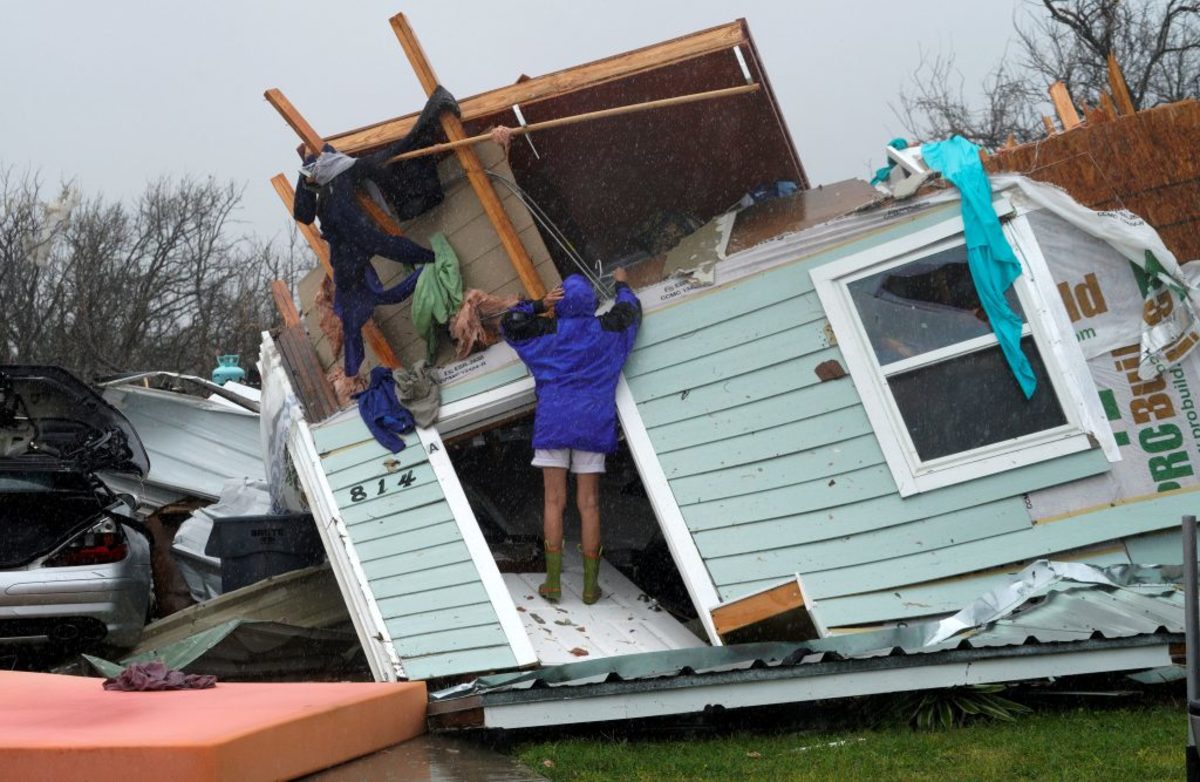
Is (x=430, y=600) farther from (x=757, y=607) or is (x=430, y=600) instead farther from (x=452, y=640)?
Answer: (x=757, y=607)

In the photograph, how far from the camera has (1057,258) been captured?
6344 millimetres

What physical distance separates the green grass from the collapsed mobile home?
0.24 meters

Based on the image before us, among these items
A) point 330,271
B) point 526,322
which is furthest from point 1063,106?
point 330,271

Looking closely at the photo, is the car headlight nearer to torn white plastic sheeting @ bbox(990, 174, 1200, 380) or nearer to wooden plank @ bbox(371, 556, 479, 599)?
wooden plank @ bbox(371, 556, 479, 599)

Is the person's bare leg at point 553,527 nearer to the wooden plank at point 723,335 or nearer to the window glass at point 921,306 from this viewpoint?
the wooden plank at point 723,335

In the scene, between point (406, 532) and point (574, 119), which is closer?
point (574, 119)

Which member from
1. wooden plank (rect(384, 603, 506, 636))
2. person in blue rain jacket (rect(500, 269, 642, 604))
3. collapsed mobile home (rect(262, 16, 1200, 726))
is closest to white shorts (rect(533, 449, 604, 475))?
person in blue rain jacket (rect(500, 269, 642, 604))

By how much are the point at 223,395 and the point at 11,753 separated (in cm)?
949

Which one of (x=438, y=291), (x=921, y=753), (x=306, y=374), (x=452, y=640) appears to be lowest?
(x=921, y=753)

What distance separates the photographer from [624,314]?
7164mm

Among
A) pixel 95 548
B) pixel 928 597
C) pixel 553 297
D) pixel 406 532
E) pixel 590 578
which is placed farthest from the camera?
pixel 95 548

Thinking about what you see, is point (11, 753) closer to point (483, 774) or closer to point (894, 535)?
point (483, 774)

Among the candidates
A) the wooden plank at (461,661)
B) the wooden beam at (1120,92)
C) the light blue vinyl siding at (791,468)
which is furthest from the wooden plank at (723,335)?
the wooden beam at (1120,92)

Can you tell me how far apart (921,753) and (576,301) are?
3.25 meters
